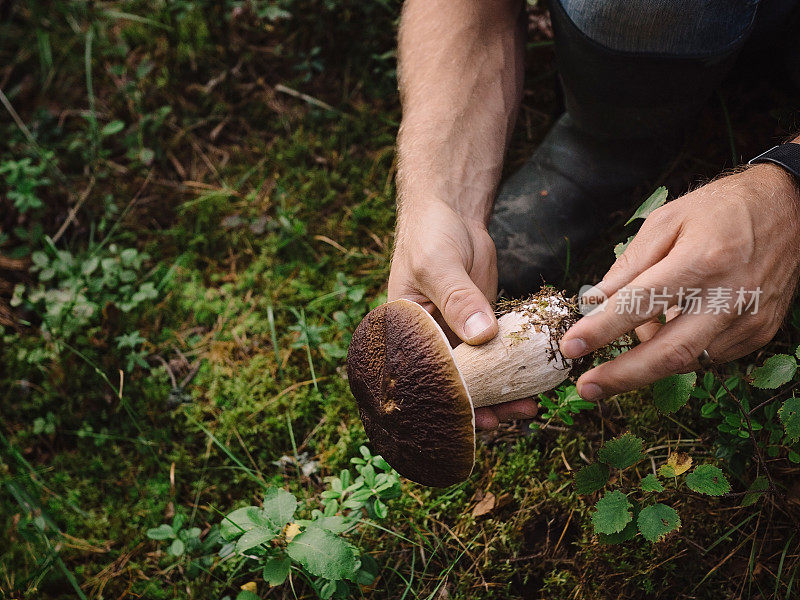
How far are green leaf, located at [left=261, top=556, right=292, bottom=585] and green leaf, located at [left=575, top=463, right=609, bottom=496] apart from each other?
950 millimetres

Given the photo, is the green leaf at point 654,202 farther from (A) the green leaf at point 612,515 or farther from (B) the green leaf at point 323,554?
(B) the green leaf at point 323,554

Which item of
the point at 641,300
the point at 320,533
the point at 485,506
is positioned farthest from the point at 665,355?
the point at 320,533

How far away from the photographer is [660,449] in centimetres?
206

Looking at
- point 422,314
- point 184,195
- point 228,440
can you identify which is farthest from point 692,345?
point 184,195

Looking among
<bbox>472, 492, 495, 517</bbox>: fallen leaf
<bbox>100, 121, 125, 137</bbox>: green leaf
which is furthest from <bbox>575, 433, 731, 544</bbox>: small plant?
<bbox>100, 121, 125, 137</bbox>: green leaf

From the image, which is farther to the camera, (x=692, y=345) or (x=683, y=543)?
(x=683, y=543)

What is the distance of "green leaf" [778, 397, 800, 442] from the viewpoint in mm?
1601

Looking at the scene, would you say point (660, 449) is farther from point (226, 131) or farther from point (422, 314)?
point (226, 131)

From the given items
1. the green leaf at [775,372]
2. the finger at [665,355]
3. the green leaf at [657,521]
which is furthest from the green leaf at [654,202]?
the green leaf at [657,521]

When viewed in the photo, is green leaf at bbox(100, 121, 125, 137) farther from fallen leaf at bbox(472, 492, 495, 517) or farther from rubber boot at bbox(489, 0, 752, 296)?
fallen leaf at bbox(472, 492, 495, 517)

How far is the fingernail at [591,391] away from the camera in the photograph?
64.1 inches

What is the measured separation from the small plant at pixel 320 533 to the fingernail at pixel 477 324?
23.2 inches

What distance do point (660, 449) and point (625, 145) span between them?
1.31 meters

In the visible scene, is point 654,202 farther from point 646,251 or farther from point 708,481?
point 708,481
